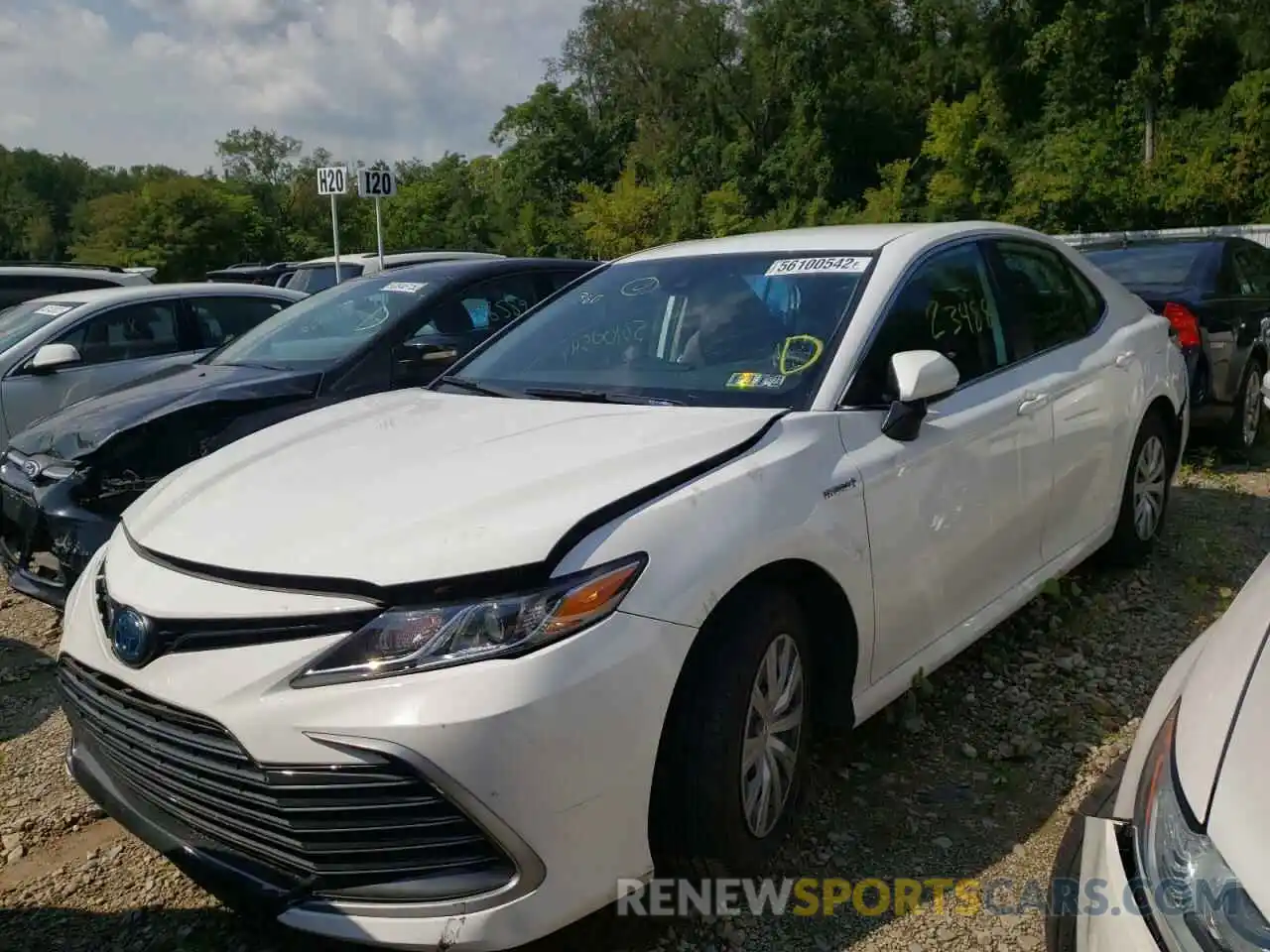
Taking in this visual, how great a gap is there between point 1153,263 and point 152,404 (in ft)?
20.5

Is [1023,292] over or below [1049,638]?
over

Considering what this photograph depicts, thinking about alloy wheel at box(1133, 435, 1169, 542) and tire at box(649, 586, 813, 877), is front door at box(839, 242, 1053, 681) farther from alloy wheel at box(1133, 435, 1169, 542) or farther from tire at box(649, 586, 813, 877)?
alloy wheel at box(1133, 435, 1169, 542)

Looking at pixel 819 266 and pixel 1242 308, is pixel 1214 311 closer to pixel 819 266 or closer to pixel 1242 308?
pixel 1242 308

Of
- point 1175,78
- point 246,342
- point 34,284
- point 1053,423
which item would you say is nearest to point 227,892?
point 1053,423

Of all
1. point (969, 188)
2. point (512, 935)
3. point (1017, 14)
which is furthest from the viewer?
point (1017, 14)

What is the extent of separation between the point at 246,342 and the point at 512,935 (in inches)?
174

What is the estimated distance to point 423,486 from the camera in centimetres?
246

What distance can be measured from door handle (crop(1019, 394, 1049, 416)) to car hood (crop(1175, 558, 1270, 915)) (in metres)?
1.61

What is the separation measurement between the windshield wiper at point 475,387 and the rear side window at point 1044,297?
5.89ft

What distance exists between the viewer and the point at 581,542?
216 centimetres

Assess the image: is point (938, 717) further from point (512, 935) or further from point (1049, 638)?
point (512, 935)

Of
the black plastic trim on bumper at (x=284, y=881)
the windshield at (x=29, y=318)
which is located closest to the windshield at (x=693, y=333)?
the black plastic trim on bumper at (x=284, y=881)

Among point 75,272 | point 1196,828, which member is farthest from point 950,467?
point 75,272

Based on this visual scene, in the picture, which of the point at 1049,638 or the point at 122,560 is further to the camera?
the point at 1049,638
